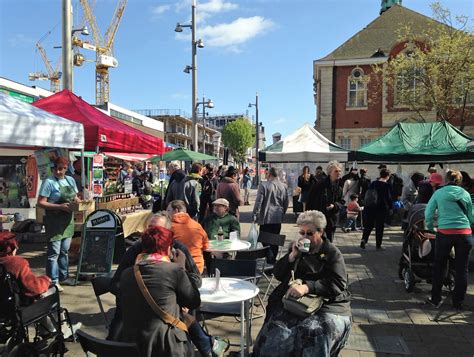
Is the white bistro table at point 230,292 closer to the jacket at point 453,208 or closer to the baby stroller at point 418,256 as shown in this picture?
the jacket at point 453,208

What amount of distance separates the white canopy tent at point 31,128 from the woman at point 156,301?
8.84 ft

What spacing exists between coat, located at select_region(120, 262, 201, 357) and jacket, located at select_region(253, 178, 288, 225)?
434 centimetres

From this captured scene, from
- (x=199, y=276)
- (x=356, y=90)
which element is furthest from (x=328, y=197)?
(x=356, y=90)

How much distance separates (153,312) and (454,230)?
388cm

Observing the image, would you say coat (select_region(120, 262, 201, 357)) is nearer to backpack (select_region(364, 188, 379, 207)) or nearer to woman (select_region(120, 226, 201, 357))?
woman (select_region(120, 226, 201, 357))

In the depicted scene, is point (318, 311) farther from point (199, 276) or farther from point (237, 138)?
point (237, 138)

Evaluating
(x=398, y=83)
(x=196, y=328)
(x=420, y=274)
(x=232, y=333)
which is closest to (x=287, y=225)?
(x=420, y=274)

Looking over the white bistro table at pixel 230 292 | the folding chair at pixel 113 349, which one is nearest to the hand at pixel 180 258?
the white bistro table at pixel 230 292

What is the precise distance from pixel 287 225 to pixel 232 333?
26.8 ft

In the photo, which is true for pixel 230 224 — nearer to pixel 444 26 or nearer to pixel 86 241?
pixel 86 241

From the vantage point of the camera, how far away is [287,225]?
40.3 feet

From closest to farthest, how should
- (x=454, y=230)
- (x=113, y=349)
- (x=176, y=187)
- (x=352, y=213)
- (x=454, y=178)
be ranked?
1. (x=113, y=349)
2. (x=454, y=230)
3. (x=454, y=178)
4. (x=176, y=187)
5. (x=352, y=213)

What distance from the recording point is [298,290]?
10.2 feet

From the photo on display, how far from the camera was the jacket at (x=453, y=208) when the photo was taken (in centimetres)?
482
